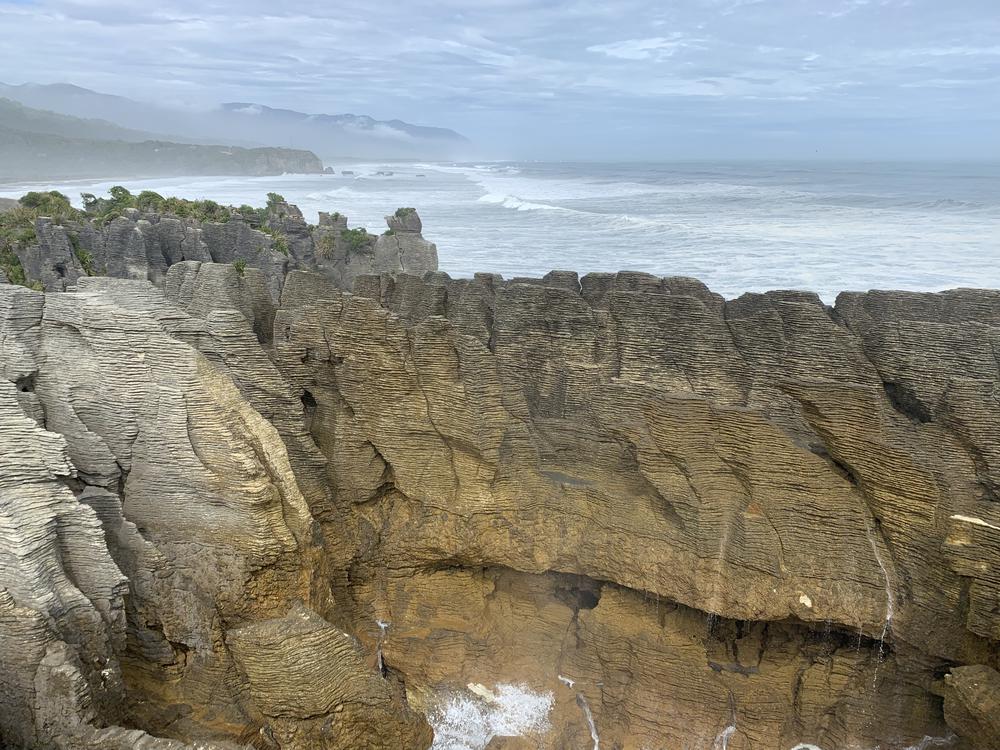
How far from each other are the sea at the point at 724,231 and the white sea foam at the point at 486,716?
91.5 ft

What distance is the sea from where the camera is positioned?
4153cm

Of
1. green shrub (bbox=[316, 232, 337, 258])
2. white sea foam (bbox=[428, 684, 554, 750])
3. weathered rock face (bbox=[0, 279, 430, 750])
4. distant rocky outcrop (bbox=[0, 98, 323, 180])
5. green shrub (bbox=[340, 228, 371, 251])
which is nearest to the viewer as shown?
weathered rock face (bbox=[0, 279, 430, 750])

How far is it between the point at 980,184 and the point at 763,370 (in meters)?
123

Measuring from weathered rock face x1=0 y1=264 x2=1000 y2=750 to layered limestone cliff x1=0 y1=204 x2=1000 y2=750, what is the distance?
0.04 m

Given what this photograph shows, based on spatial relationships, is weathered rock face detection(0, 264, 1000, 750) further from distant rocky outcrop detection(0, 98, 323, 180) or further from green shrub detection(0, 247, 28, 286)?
distant rocky outcrop detection(0, 98, 323, 180)

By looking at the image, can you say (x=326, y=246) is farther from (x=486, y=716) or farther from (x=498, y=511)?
(x=486, y=716)

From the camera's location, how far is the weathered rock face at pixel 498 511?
9.12 m

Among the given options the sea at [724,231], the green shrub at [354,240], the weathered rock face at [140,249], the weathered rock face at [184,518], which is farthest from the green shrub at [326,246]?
the weathered rock face at [184,518]

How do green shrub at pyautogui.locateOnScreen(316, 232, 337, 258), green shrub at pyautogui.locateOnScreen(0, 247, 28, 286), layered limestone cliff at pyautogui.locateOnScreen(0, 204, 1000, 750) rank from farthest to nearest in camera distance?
green shrub at pyautogui.locateOnScreen(316, 232, 337, 258) < green shrub at pyautogui.locateOnScreen(0, 247, 28, 286) < layered limestone cliff at pyautogui.locateOnScreen(0, 204, 1000, 750)

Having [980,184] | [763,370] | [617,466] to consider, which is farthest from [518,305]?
[980,184]

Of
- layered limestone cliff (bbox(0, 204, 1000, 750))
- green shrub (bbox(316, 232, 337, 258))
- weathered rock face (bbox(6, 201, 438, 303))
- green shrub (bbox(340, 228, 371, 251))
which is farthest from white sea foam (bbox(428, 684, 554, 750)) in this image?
green shrub (bbox(340, 228, 371, 251))

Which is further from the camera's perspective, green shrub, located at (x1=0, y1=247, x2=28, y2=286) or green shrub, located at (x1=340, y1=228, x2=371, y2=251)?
green shrub, located at (x1=340, y1=228, x2=371, y2=251)

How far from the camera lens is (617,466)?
36.3 feet

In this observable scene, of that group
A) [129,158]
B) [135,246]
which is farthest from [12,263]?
[129,158]
